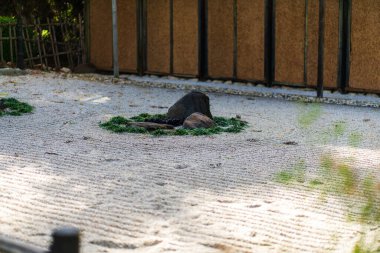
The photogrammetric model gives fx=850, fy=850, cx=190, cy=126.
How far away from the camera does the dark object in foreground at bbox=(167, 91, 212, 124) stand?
10.9 meters

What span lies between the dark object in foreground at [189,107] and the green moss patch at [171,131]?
234mm

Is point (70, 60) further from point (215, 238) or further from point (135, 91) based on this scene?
point (215, 238)

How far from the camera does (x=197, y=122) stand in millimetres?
10430

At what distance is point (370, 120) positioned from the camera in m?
11.5

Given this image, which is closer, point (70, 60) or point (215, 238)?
point (215, 238)

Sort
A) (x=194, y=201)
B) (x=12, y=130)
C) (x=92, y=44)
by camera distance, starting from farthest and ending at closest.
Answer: (x=92, y=44) < (x=12, y=130) < (x=194, y=201)

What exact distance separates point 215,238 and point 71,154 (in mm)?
3577

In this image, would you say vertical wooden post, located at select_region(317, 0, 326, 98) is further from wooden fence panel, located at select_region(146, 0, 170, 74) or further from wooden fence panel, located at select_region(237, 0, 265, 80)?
wooden fence panel, located at select_region(146, 0, 170, 74)

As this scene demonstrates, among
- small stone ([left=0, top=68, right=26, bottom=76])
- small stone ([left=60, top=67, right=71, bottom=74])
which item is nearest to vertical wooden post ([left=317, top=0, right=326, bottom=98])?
small stone ([left=0, top=68, right=26, bottom=76])

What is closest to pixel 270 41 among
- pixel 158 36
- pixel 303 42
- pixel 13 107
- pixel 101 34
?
pixel 303 42

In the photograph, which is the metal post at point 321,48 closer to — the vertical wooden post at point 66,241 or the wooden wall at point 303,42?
the wooden wall at point 303,42

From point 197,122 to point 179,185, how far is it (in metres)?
3.45

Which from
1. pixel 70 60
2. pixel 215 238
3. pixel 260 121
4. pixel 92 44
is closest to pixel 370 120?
pixel 260 121

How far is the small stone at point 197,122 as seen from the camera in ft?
34.0
